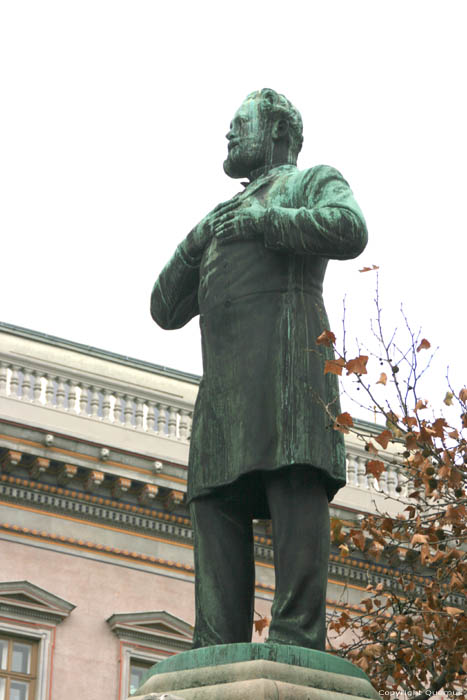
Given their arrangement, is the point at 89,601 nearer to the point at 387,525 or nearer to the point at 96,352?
the point at 96,352

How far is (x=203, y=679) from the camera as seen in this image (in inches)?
219

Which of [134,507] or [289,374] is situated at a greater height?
[134,507]

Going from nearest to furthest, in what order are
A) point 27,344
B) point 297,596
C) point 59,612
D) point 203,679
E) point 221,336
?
point 203,679 → point 297,596 → point 221,336 → point 59,612 → point 27,344

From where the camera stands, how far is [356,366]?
34.1 ft

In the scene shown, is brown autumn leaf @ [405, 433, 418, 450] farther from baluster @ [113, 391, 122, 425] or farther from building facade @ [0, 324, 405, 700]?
baluster @ [113, 391, 122, 425]

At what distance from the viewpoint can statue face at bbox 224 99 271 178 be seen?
6.78 metres

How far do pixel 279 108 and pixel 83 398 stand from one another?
53.1ft

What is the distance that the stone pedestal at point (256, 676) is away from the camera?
17.7 ft

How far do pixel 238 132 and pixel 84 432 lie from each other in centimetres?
1567

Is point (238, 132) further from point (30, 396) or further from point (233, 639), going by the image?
point (30, 396)

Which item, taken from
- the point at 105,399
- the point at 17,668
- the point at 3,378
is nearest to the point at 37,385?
the point at 3,378

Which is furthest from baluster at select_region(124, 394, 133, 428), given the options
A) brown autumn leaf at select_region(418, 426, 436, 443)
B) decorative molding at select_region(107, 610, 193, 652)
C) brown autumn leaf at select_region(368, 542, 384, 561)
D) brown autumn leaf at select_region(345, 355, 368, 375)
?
brown autumn leaf at select_region(345, 355, 368, 375)

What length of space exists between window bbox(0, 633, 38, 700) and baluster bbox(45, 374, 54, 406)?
11.1 feet

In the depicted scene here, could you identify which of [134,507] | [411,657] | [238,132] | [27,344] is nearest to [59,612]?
[134,507]
